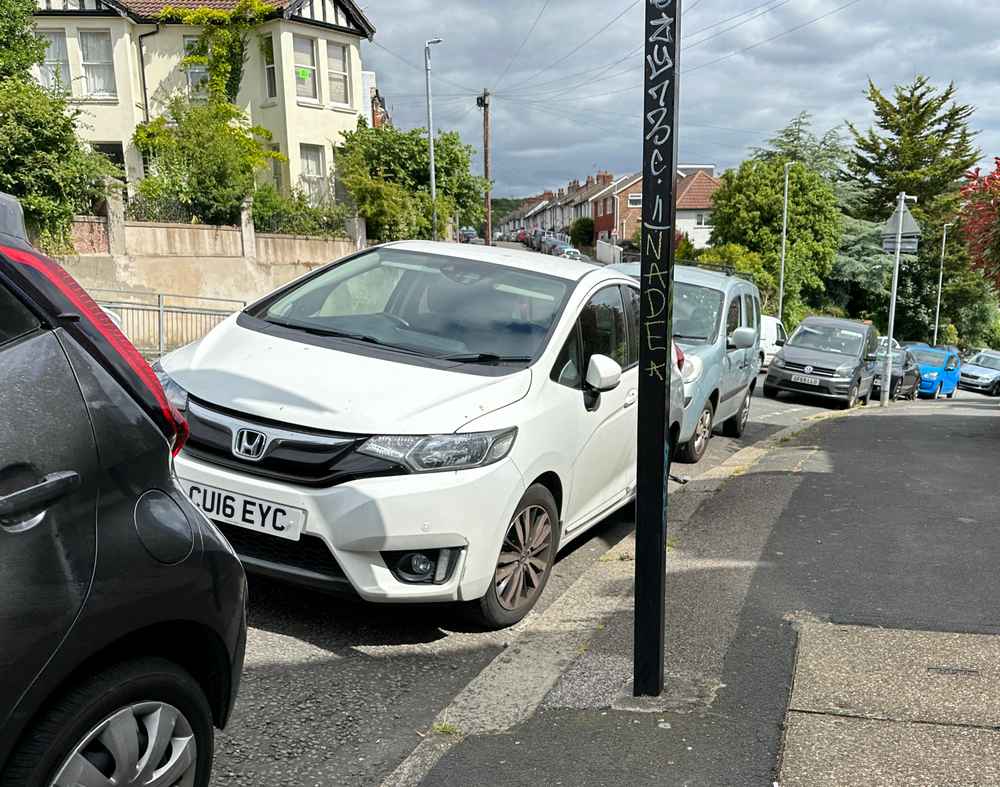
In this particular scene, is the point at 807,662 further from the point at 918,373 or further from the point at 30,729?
the point at 918,373

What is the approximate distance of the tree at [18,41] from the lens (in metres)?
23.2

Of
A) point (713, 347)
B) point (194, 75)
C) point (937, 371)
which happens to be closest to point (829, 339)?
point (713, 347)

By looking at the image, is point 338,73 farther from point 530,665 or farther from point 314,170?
point 530,665

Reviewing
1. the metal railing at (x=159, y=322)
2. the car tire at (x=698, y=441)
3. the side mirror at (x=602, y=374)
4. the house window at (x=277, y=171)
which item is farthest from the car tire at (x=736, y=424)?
the house window at (x=277, y=171)

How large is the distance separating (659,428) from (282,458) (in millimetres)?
1621

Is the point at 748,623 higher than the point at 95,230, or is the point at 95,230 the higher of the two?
the point at 95,230

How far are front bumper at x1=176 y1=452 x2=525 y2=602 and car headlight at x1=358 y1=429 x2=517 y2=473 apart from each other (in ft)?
0.14

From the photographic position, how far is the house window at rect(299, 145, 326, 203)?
31703 millimetres

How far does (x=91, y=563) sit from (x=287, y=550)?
2020 millimetres

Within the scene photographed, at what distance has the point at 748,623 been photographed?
444cm

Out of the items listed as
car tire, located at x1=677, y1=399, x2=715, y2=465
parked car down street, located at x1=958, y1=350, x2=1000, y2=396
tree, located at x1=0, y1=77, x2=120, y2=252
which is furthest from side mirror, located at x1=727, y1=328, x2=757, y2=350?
parked car down street, located at x1=958, y1=350, x2=1000, y2=396

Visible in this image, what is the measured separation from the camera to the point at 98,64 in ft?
97.0

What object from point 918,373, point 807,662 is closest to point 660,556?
point 807,662

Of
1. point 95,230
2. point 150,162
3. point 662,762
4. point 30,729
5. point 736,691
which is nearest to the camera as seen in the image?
point 30,729
